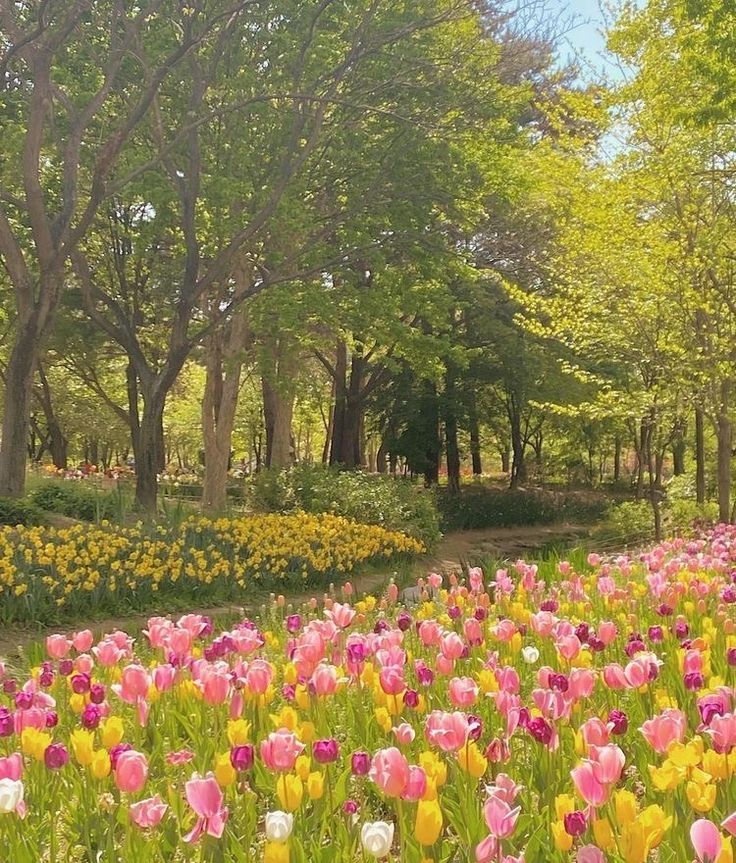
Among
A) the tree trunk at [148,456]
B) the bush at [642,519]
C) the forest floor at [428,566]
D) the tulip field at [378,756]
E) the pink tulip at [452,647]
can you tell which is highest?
the tree trunk at [148,456]

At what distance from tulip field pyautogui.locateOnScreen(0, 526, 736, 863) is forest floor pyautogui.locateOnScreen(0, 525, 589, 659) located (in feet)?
5.37

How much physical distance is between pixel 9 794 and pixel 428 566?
12.6 m

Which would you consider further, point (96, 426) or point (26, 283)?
point (96, 426)

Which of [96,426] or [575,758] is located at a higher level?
[96,426]

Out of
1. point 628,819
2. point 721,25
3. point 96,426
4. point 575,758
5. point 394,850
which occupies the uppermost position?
point 721,25

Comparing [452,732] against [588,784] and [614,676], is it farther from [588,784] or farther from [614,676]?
[614,676]

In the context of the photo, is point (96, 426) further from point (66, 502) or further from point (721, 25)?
point (721, 25)

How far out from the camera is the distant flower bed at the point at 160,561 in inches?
327

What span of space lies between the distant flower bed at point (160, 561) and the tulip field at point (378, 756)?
4588 mm

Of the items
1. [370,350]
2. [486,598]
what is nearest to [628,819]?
[486,598]

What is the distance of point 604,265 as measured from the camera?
1325 cm

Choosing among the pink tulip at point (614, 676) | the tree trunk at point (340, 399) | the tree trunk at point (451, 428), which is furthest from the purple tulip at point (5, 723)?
the tree trunk at point (340, 399)

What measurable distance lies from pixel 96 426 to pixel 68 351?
16.0 metres

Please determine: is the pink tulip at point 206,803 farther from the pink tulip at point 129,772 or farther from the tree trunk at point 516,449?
the tree trunk at point 516,449
